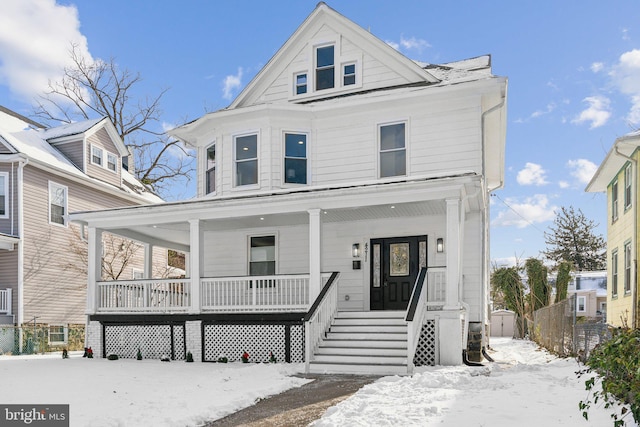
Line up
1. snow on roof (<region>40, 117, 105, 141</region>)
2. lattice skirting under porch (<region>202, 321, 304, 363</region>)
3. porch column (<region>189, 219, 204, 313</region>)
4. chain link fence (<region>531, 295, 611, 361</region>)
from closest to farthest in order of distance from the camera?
chain link fence (<region>531, 295, 611, 361</region>) → lattice skirting under porch (<region>202, 321, 304, 363</region>) → porch column (<region>189, 219, 204, 313</region>) → snow on roof (<region>40, 117, 105, 141</region>)

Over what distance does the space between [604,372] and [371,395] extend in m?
2.81

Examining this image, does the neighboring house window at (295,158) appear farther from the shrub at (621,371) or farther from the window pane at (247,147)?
the shrub at (621,371)

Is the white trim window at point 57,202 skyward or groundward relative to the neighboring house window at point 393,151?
groundward

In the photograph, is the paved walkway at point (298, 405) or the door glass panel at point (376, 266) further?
the door glass panel at point (376, 266)

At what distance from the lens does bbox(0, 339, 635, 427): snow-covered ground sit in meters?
5.95

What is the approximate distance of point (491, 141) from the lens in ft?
53.0

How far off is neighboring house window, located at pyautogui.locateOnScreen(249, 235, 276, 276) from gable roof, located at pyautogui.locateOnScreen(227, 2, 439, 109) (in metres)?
3.90

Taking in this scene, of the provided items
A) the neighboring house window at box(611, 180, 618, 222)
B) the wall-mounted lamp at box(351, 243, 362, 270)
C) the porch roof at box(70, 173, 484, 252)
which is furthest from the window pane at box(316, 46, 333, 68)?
the neighboring house window at box(611, 180, 618, 222)

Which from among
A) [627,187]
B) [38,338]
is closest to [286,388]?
[627,187]

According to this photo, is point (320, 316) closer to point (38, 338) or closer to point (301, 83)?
point (301, 83)

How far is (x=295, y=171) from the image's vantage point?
14.7 metres

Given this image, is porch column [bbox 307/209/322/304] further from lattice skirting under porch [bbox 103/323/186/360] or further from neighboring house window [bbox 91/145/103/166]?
neighboring house window [bbox 91/145/103/166]

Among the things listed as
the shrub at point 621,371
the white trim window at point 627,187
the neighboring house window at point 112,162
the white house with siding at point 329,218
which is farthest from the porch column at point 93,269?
the white trim window at point 627,187

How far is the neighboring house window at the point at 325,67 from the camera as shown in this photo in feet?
50.6
